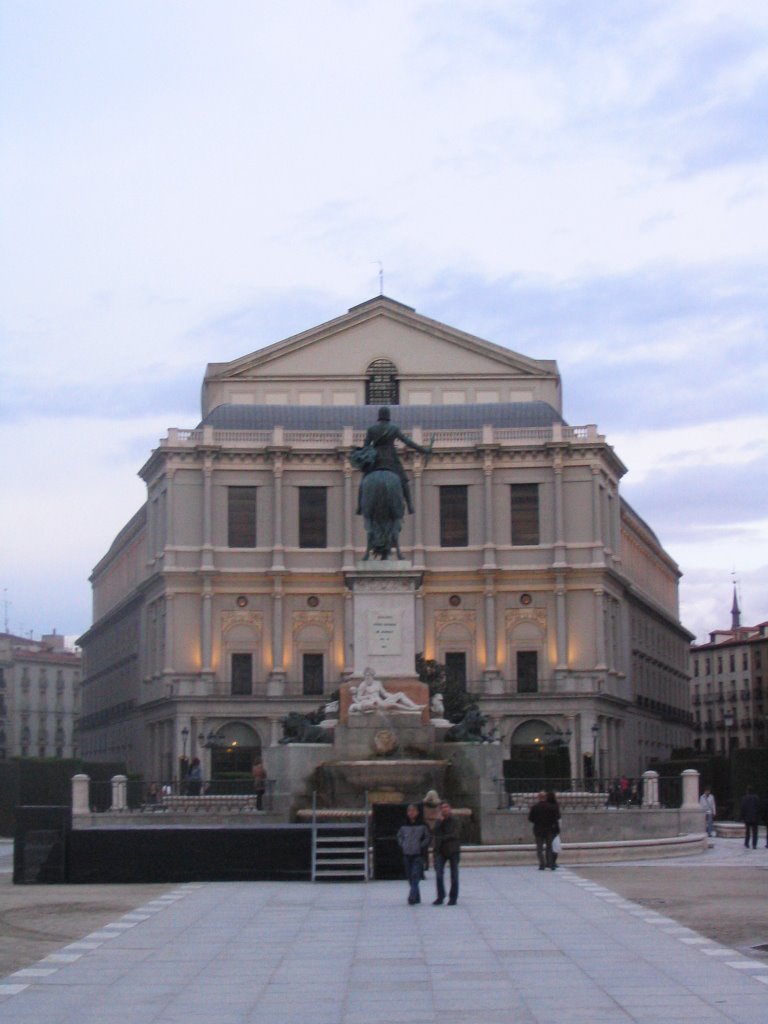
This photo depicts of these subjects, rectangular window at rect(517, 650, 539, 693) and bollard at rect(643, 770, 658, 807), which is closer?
bollard at rect(643, 770, 658, 807)

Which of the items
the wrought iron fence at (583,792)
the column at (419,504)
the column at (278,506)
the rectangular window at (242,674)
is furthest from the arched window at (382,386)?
the wrought iron fence at (583,792)

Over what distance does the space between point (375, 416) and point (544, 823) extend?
238 feet

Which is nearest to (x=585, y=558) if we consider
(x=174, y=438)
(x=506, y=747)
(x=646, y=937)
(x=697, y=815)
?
(x=506, y=747)

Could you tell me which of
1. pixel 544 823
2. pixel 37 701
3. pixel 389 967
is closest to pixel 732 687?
pixel 37 701

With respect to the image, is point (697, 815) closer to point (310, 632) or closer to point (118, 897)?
point (118, 897)

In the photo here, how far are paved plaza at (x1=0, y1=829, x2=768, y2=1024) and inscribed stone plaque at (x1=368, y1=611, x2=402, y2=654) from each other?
392 inches

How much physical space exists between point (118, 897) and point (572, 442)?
73163 mm

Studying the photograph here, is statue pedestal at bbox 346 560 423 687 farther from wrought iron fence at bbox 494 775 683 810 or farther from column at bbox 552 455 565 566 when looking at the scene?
column at bbox 552 455 565 566

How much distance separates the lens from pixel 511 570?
96750mm

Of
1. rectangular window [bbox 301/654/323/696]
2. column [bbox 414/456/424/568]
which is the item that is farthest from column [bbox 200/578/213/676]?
column [bbox 414/456/424/568]

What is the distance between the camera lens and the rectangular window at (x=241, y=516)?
9781 cm

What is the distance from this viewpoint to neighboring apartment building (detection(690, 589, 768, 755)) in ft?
496

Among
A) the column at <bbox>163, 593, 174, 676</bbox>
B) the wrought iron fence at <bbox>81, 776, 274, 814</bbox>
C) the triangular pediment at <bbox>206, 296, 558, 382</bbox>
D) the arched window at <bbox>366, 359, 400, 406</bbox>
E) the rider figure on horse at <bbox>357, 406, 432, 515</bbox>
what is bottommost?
the wrought iron fence at <bbox>81, 776, 274, 814</bbox>

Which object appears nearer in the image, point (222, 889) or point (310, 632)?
point (222, 889)
